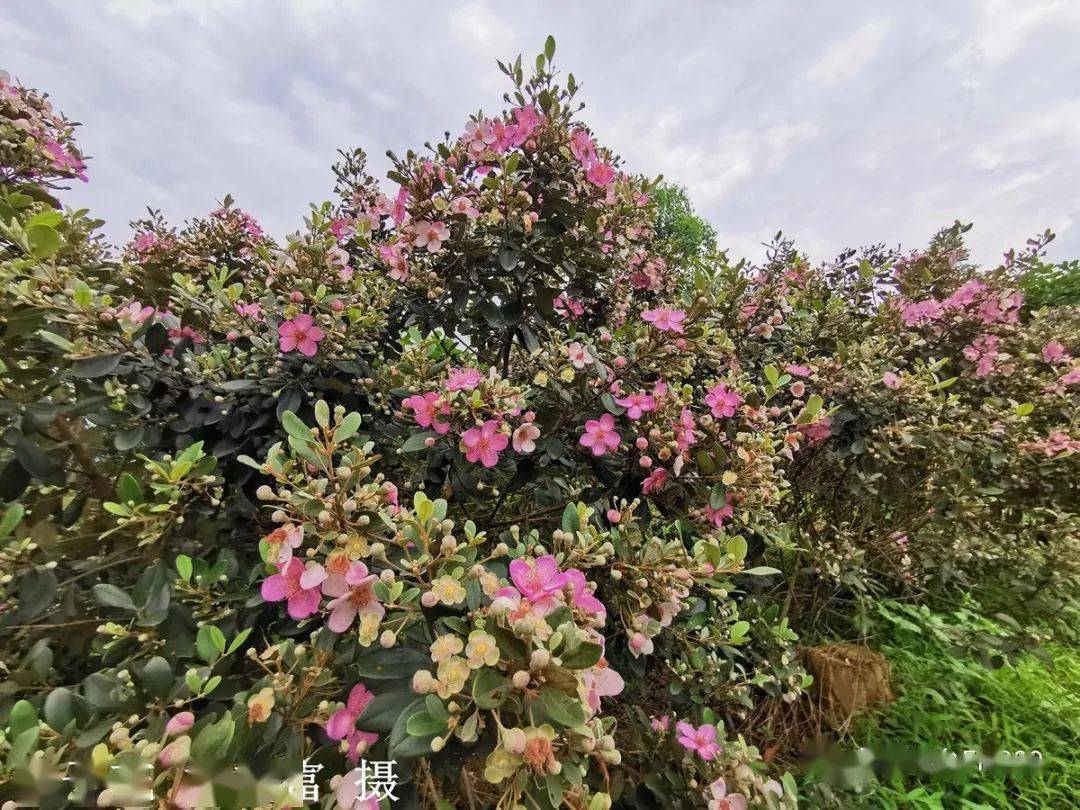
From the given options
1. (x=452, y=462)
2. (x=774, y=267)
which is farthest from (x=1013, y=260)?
(x=452, y=462)

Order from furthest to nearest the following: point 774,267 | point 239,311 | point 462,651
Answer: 1. point 774,267
2. point 239,311
3. point 462,651

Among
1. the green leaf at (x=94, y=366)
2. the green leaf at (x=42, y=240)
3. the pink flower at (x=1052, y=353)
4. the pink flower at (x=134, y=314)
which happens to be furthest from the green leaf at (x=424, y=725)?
the pink flower at (x=1052, y=353)

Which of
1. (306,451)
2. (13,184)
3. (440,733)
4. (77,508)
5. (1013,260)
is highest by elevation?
(1013,260)

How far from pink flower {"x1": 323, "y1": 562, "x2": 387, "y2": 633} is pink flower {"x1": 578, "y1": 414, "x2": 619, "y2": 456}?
795 millimetres

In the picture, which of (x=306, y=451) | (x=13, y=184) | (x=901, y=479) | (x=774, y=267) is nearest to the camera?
(x=306, y=451)

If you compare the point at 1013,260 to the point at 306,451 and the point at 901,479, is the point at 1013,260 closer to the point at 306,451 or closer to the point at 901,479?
the point at 901,479

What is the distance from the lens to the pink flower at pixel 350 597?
0.84m

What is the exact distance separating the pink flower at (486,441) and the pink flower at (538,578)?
0.46 meters

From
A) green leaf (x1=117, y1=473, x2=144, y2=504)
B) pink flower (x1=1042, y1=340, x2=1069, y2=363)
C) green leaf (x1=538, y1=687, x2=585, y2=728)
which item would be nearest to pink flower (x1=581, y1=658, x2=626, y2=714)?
green leaf (x1=538, y1=687, x2=585, y2=728)

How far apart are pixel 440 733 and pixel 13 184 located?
8.16ft

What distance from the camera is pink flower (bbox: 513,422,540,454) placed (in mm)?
1394

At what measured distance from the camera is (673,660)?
1.74 metres

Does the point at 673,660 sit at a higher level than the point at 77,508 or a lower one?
lower

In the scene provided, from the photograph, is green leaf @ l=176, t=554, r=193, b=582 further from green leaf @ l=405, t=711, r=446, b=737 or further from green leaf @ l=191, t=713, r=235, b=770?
green leaf @ l=405, t=711, r=446, b=737
